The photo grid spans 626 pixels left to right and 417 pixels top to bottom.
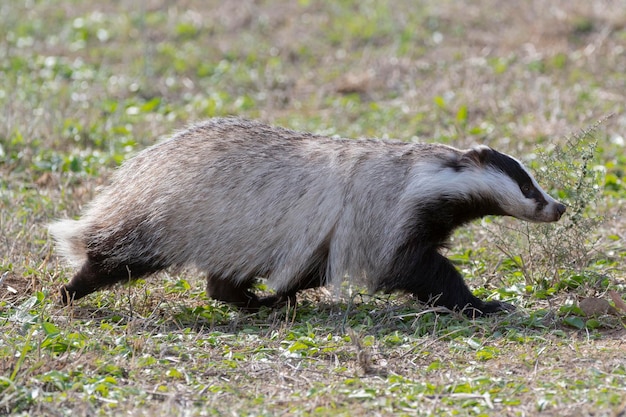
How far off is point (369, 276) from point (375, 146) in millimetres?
839

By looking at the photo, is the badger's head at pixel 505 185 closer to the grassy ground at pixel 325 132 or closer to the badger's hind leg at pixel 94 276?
the grassy ground at pixel 325 132

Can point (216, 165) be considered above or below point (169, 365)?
above

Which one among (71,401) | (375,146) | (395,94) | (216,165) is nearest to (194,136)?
(216,165)

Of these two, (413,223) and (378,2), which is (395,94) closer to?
(378,2)

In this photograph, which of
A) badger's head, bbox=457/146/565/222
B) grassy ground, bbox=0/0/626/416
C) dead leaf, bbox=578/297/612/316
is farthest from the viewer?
badger's head, bbox=457/146/565/222

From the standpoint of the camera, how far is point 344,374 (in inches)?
194

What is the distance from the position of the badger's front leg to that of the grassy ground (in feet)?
0.52

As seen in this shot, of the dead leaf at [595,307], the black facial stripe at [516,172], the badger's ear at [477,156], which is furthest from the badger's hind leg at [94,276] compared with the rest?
the dead leaf at [595,307]

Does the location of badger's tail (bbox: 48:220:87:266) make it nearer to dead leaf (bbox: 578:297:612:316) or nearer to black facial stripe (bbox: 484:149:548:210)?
black facial stripe (bbox: 484:149:548:210)

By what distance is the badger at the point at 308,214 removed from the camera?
5938 millimetres

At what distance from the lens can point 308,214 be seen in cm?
602

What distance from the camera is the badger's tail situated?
6270 mm

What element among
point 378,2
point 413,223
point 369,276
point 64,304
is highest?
point 378,2

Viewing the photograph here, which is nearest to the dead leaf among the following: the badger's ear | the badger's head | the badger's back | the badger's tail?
the badger's head
